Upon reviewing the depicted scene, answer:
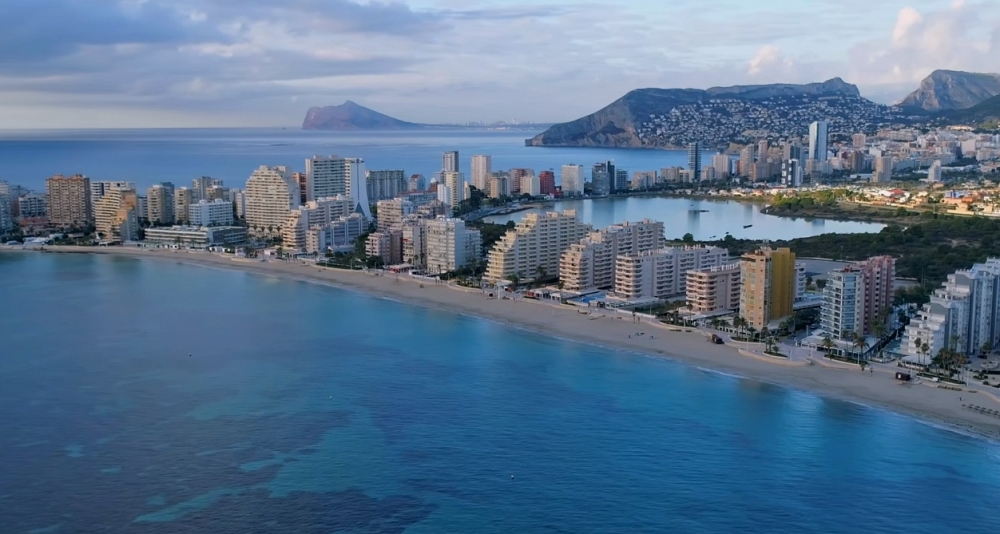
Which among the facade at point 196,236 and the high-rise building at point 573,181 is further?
the high-rise building at point 573,181

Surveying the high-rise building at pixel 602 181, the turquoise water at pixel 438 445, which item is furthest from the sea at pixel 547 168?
the turquoise water at pixel 438 445

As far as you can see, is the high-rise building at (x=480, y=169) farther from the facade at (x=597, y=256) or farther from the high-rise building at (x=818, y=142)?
the facade at (x=597, y=256)

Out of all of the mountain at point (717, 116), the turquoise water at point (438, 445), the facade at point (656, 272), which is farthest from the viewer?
the mountain at point (717, 116)

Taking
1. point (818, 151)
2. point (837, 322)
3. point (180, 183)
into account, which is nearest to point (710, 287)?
point (837, 322)

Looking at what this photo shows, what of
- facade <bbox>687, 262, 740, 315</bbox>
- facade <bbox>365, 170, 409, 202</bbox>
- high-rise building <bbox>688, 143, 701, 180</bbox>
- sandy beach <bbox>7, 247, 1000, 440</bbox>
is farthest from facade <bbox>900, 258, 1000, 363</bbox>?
high-rise building <bbox>688, 143, 701, 180</bbox>

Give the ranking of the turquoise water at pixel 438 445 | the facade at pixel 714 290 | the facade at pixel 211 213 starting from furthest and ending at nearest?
the facade at pixel 211 213 → the facade at pixel 714 290 → the turquoise water at pixel 438 445

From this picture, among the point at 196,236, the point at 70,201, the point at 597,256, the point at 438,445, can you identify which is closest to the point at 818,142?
the point at 196,236

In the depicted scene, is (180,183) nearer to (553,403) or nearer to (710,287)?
(710,287)
